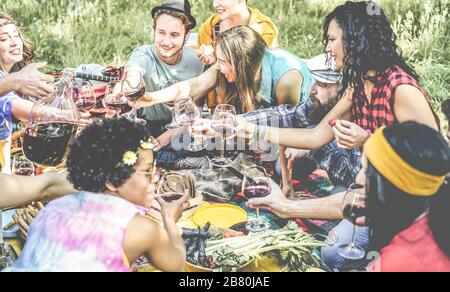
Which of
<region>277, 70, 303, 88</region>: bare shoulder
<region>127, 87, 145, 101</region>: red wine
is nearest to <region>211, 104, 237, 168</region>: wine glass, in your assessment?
<region>277, 70, 303, 88</region>: bare shoulder

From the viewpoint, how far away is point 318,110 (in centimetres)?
362

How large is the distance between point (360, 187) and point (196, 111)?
108 centimetres

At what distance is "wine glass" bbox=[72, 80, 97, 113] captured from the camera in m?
3.61

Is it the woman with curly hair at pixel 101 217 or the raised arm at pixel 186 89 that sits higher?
the raised arm at pixel 186 89

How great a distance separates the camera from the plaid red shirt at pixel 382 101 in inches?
134

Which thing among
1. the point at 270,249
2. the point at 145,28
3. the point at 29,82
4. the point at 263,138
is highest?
the point at 145,28

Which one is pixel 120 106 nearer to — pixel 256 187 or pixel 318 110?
pixel 256 187

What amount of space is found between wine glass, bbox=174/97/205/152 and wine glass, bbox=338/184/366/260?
938 millimetres

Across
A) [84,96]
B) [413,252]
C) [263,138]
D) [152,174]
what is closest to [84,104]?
[84,96]

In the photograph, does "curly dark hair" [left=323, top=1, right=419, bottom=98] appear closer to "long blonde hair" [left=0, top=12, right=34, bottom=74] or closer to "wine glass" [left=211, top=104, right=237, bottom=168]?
"wine glass" [left=211, top=104, right=237, bottom=168]

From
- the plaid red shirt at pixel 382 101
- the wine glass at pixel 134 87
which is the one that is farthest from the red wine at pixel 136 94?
the plaid red shirt at pixel 382 101

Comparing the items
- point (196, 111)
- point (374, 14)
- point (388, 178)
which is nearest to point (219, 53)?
point (196, 111)

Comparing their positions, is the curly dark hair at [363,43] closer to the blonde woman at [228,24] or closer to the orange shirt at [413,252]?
the blonde woman at [228,24]

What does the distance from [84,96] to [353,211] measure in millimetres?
1755
